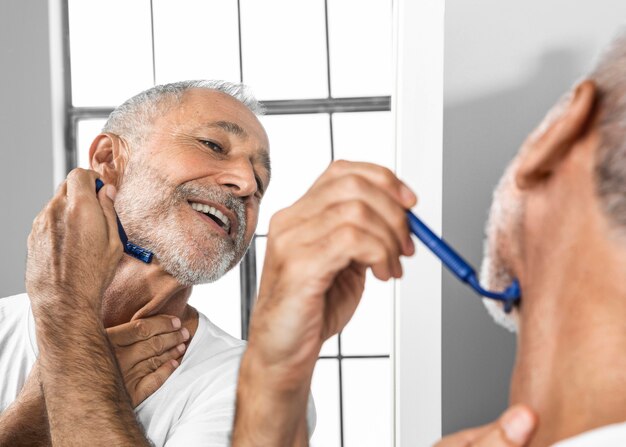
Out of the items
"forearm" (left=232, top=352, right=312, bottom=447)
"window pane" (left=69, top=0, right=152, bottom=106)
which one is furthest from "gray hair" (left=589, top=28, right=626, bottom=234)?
"window pane" (left=69, top=0, right=152, bottom=106)

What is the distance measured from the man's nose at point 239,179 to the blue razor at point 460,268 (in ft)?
2.69

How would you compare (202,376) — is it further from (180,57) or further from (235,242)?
(180,57)

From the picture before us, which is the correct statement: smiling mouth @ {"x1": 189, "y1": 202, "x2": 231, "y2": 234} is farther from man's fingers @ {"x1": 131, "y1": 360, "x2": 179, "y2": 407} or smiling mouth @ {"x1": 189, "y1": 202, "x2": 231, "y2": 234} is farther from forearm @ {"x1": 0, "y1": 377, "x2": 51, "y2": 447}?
forearm @ {"x1": 0, "y1": 377, "x2": 51, "y2": 447}

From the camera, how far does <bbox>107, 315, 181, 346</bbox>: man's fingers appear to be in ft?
3.95

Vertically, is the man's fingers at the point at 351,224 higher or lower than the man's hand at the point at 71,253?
higher

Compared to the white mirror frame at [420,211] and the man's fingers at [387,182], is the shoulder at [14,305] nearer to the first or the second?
the white mirror frame at [420,211]

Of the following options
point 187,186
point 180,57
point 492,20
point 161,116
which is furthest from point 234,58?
point 492,20

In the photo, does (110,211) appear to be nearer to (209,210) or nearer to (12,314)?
(209,210)

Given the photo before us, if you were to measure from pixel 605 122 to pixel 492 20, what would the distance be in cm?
56

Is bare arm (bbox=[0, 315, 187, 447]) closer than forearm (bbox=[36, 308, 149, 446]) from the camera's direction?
No

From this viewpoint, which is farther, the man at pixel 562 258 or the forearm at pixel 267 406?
the forearm at pixel 267 406

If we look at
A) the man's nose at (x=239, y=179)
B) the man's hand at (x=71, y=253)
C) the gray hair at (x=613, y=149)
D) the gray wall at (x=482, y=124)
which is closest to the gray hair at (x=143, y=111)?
the man's nose at (x=239, y=179)

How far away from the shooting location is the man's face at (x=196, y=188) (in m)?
1.33

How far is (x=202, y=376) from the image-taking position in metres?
1.20
